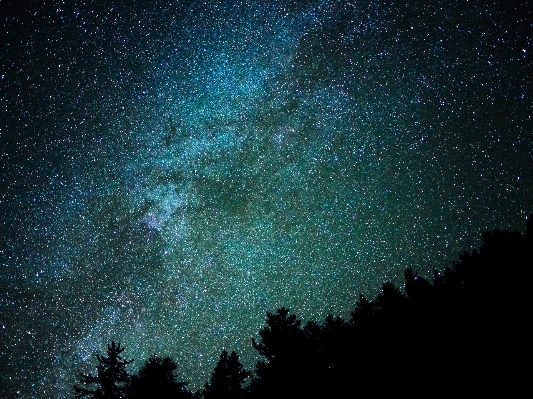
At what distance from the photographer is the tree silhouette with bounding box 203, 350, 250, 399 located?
16895 millimetres

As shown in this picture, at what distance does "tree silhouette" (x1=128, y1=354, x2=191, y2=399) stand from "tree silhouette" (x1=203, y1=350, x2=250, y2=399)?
1.62 metres

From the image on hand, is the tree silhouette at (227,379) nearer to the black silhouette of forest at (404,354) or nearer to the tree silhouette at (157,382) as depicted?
the black silhouette of forest at (404,354)

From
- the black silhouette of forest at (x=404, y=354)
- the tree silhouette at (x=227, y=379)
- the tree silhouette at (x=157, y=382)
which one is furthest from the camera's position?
the tree silhouette at (x=227, y=379)

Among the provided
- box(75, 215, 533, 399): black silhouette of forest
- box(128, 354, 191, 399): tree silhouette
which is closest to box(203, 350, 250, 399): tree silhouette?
box(75, 215, 533, 399): black silhouette of forest

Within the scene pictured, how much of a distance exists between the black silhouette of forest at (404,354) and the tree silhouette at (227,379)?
1.9 inches

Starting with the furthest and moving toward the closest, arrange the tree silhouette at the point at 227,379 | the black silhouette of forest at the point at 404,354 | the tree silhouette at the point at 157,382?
the tree silhouette at the point at 227,379 < the tree silhouette at the point at 157,382 < the black silhouette of forest at the point at 404,354

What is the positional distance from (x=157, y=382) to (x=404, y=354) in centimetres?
1036

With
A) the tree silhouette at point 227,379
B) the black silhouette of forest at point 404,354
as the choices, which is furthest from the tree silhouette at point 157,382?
the tree silhouette at point 227,379

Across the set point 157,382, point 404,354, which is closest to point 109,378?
point 157,382

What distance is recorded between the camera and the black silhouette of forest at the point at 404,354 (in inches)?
434

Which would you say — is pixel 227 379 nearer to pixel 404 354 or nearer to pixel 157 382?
pixel 157 382

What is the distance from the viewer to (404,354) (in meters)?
13.2

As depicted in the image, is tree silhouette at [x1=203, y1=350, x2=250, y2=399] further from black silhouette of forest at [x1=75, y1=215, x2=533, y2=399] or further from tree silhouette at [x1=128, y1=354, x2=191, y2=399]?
tree silhouette at [x1=128, y1=354, x2=191, y2=399]

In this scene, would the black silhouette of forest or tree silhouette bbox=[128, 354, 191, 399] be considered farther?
tree silhouette bbox=[128, 354, 191, 399]
